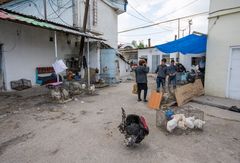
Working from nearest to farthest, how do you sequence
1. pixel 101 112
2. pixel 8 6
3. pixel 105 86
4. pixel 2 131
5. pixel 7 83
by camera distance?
pixel 2 131 < pixel 101 112 < pixel 7 83 < pixel 105 86 < pixel 8 6

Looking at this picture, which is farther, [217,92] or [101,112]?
[217,92]

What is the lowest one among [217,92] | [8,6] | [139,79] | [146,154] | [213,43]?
[146,154]

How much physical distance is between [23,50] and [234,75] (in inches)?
370

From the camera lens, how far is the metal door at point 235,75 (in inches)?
255

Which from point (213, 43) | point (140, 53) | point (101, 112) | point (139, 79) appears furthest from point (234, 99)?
point (140, 53)

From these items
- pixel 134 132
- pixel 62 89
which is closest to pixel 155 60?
pixel 62 89

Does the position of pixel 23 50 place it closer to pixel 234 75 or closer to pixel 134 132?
pixel 134 132

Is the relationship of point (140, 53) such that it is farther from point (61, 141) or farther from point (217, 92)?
point (61, 141)

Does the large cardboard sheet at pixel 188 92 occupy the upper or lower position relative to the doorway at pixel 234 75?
lower

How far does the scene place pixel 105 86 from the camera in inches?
412

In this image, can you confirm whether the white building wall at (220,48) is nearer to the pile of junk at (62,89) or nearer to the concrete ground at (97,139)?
the concrete ground at (97,139)

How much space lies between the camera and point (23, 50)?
8328 millimetres

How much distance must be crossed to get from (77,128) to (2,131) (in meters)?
1.69

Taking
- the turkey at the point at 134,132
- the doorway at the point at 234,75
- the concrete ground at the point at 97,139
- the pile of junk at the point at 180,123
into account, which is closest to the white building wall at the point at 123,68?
the doorway at the point at 234,75
